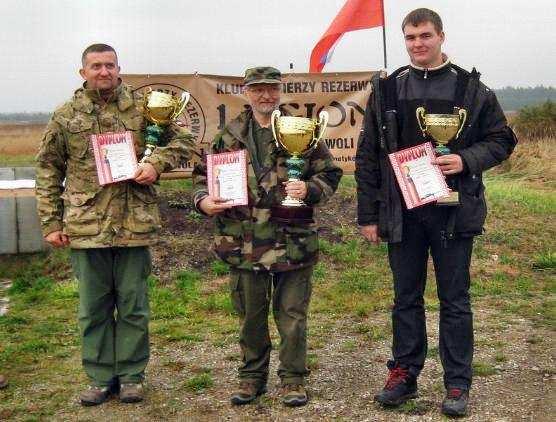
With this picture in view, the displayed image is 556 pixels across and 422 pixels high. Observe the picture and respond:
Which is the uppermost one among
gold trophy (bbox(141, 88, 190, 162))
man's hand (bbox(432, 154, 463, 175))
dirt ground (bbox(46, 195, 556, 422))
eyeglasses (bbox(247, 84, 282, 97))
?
eyeglasses (bbox(247, 84, 282, 97))

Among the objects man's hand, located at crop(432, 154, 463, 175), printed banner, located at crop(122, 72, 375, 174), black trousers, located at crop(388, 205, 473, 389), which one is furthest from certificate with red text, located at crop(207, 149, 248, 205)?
printed banner, located at crop(122, 72, 375, 174)

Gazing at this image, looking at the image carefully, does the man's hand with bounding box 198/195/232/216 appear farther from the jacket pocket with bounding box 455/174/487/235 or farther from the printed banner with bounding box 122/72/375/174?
the printed banner with bounding box 122/72/375/174

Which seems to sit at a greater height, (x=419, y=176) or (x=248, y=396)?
(x=419, y=176)

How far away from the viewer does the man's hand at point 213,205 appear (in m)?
4.29

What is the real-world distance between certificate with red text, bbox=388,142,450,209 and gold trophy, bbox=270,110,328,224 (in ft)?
1.44

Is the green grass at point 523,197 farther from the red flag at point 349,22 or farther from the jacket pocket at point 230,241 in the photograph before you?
the jacket pocket at point 230,241

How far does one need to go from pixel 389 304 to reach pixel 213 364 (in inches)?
83.8

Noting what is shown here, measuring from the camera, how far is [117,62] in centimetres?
457

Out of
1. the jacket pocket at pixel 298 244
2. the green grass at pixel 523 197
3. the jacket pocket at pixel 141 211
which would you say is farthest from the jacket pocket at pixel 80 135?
the green grass at pixel 523 197

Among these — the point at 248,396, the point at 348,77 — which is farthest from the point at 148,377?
the point at 348,77

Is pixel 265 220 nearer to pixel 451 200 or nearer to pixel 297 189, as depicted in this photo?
pixel 297 189

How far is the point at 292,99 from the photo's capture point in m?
9.14

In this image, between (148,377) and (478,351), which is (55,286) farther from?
(478,351)

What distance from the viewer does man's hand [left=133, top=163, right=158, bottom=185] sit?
450 cm
